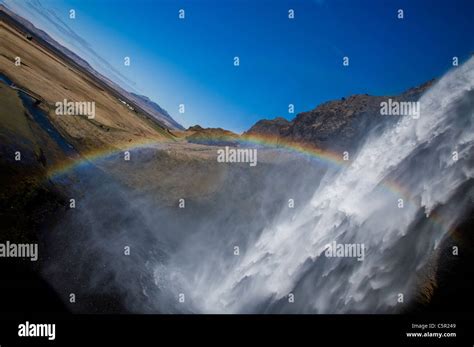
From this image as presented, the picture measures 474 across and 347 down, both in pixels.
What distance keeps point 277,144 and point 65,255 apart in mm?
36194

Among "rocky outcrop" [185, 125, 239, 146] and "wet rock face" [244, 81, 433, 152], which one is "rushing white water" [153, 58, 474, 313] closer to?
"wet rock face" [244, 81, 433, 152]

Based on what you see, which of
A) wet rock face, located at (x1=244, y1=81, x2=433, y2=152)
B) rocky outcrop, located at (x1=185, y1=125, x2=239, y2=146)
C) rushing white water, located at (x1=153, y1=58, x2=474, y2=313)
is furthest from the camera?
rocky outcrop, located at (x1=185, y1=125, x2=239, y2=146)

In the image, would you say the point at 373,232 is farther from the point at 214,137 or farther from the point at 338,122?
the point at 214,137

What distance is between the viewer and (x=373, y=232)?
48.6 ft

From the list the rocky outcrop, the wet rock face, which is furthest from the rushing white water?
the rocky outcrop

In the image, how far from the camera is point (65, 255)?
16500mm

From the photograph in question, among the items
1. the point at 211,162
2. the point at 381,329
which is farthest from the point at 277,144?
the point at 381,329

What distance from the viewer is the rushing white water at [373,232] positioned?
1322 centimetres

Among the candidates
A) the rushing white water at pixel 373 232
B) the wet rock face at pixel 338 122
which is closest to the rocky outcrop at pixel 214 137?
the wet rock face at pixel 338 122

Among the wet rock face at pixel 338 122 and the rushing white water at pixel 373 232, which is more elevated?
the wet rock face at pixel 338 122

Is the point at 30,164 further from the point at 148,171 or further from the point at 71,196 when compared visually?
the point at 148,171

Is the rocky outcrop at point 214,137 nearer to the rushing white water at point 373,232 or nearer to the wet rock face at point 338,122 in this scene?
the wet rock face at point 338,122

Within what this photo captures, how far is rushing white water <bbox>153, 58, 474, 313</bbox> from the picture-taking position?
43.4ft

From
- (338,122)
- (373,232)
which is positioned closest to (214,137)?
(338,122)
